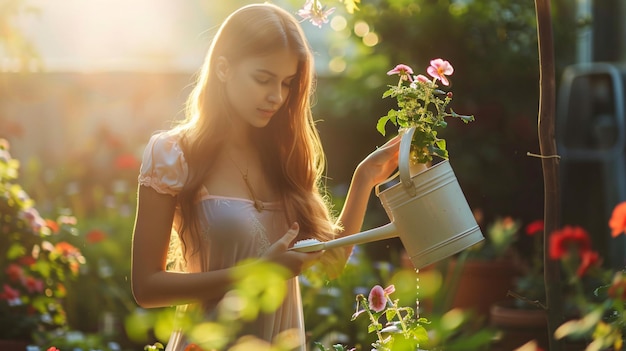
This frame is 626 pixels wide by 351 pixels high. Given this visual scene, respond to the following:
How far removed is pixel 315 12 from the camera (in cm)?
179

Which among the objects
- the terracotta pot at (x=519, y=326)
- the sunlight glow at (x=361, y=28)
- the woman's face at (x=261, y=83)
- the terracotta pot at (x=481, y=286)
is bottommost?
the terracotta pot at (x=519, y=326)

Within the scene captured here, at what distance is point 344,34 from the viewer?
4.92 metres

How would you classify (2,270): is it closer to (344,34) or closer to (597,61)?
(344,34)

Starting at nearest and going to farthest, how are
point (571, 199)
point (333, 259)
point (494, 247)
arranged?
point (333, 259) → point (494, 247) → point (571, 199)

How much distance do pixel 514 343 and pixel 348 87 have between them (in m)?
2.29

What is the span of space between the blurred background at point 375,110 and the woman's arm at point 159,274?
2243 mm

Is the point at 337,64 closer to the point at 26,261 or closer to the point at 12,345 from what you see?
the point at 26,261

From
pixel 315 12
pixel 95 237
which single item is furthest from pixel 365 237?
pixel 95 237

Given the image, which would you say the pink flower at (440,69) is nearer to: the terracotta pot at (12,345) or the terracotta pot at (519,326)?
the terracotta pot at (519,326)

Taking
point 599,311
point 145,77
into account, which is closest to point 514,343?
point 599,311

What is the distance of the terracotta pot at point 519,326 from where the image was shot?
3018 mm

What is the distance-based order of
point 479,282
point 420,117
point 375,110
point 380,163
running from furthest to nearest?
1. point 375,110
2. point 479,282
3. point 380,163
4. point 420,117

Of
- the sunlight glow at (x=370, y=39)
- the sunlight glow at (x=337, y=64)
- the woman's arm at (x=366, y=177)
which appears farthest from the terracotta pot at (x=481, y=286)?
the woman's arm at (x=366, y=177)

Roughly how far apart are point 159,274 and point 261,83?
1.13 ft
